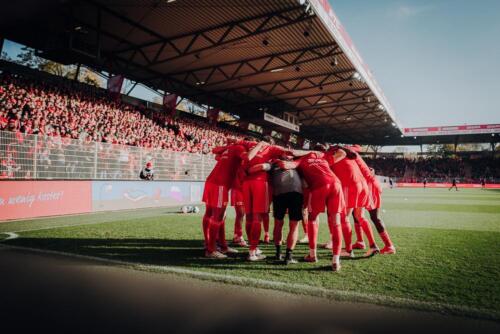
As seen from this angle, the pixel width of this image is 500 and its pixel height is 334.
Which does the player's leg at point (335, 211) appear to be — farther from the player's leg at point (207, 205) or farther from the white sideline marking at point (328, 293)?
the player's leg at point (207, 205)

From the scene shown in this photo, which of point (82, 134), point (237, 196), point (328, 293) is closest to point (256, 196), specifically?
point (237, 196)

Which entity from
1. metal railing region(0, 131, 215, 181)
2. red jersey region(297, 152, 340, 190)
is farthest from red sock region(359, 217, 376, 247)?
metal railing region(0, 131, 215, 181)

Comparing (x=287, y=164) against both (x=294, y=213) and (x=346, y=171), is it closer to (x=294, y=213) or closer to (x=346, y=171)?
(x=294, y=213)

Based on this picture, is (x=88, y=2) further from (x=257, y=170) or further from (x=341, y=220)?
(x=341, y=220)

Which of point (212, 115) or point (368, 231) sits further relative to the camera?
→ point (212, 115)

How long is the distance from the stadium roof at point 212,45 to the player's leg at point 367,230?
9.98 metres

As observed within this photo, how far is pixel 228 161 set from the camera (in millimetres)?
5203

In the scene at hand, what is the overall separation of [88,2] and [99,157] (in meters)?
7.00

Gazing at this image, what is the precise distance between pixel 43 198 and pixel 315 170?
357 inches

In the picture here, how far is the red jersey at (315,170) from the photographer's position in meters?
4.63

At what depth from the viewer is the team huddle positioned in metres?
4.61

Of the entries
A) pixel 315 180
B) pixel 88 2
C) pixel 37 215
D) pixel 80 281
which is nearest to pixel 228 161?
pixel 315 180

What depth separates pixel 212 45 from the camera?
54.5 feet

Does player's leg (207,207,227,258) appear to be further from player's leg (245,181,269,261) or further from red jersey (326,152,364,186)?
red jersey (326,152,364,186)
